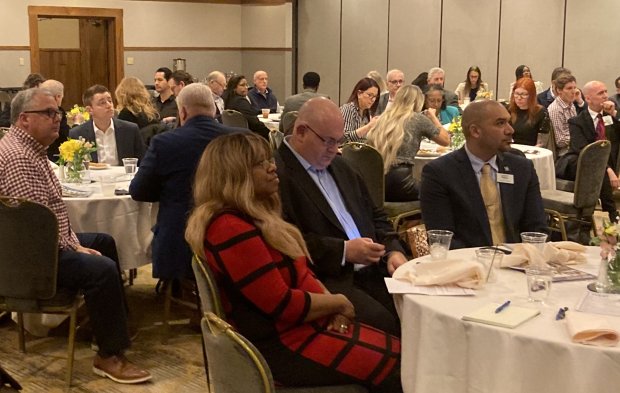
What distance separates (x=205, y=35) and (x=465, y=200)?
42.1 ft

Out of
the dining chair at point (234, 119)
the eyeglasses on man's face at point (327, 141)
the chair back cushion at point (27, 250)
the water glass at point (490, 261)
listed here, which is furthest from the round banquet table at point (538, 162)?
the water glass at point (490, 261)

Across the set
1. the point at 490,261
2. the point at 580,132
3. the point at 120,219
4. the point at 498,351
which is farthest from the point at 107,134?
the point at 498,351

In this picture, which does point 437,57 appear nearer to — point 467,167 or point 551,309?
point 467,167

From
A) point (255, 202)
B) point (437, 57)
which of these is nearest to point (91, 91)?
point (255, 202)

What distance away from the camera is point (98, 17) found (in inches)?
586

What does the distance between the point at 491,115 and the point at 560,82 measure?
4373 mm

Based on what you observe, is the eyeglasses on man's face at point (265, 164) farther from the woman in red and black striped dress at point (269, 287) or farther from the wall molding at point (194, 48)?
the wall molding at point (194, 48)

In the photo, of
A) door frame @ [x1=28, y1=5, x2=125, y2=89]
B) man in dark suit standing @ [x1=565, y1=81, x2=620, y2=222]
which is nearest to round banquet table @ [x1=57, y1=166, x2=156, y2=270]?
man in dark suit standing @ [x1=565, y1=81, x2=620, y2=222]

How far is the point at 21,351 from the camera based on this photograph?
4.57 m

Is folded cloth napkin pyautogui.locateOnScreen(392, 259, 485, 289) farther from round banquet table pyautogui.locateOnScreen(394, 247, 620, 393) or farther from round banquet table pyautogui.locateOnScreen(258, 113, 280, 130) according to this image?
round banquet table pyautogui.locateOnScreen(258, 113, 280, 130)

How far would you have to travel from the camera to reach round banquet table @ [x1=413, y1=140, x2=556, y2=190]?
6605mm

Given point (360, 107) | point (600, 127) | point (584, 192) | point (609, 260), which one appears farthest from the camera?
point (360, 107)

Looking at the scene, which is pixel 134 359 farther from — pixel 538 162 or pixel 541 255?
pixel 538 162

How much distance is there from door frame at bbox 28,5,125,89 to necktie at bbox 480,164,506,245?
1165 cm
